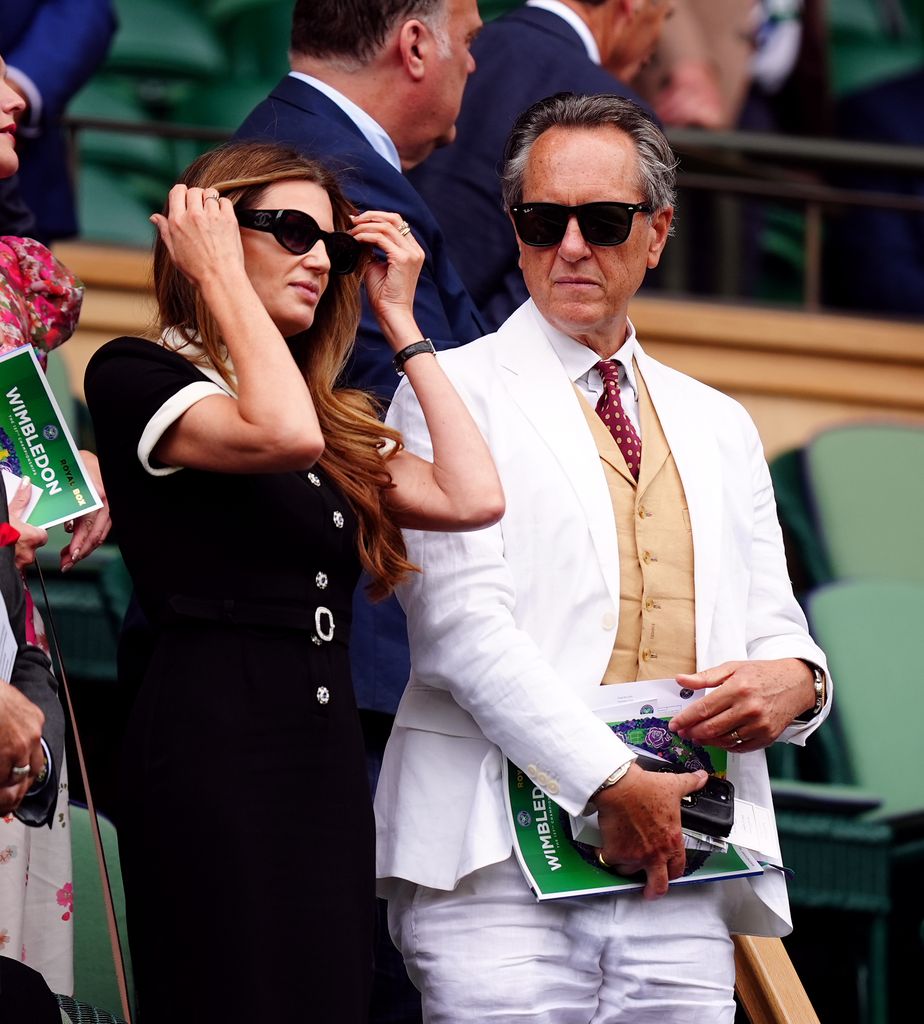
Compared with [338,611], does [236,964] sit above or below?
below

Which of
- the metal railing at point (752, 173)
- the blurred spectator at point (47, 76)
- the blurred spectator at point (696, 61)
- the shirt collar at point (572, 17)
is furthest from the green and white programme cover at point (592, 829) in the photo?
the blurred spectator at point (696, 61)

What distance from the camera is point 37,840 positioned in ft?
8.79

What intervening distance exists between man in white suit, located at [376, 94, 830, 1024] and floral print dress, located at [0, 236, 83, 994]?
44cm

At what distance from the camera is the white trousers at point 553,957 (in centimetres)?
248

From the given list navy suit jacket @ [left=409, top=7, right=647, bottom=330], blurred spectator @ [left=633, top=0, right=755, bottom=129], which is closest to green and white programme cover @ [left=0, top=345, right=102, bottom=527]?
navy suit jacket @ [left=409, top=7, right=647, bottom=330]

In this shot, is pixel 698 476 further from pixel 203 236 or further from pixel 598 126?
pixel 203 236

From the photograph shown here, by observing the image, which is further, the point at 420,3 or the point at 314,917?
the point at 420,3

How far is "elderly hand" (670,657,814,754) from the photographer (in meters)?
2.55

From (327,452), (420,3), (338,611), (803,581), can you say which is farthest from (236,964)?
(803,581)

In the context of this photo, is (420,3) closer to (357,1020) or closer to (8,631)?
(8,631)

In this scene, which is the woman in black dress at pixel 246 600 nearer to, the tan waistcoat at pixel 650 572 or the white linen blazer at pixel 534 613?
the white linen blazer at pixel 534 613

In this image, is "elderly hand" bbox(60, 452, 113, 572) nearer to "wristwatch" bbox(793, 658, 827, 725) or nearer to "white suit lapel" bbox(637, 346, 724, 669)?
"white suit lapel" bbox(637, 346, 724, 669)

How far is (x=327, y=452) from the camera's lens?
2.59m

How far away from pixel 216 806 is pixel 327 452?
20.5 inches
